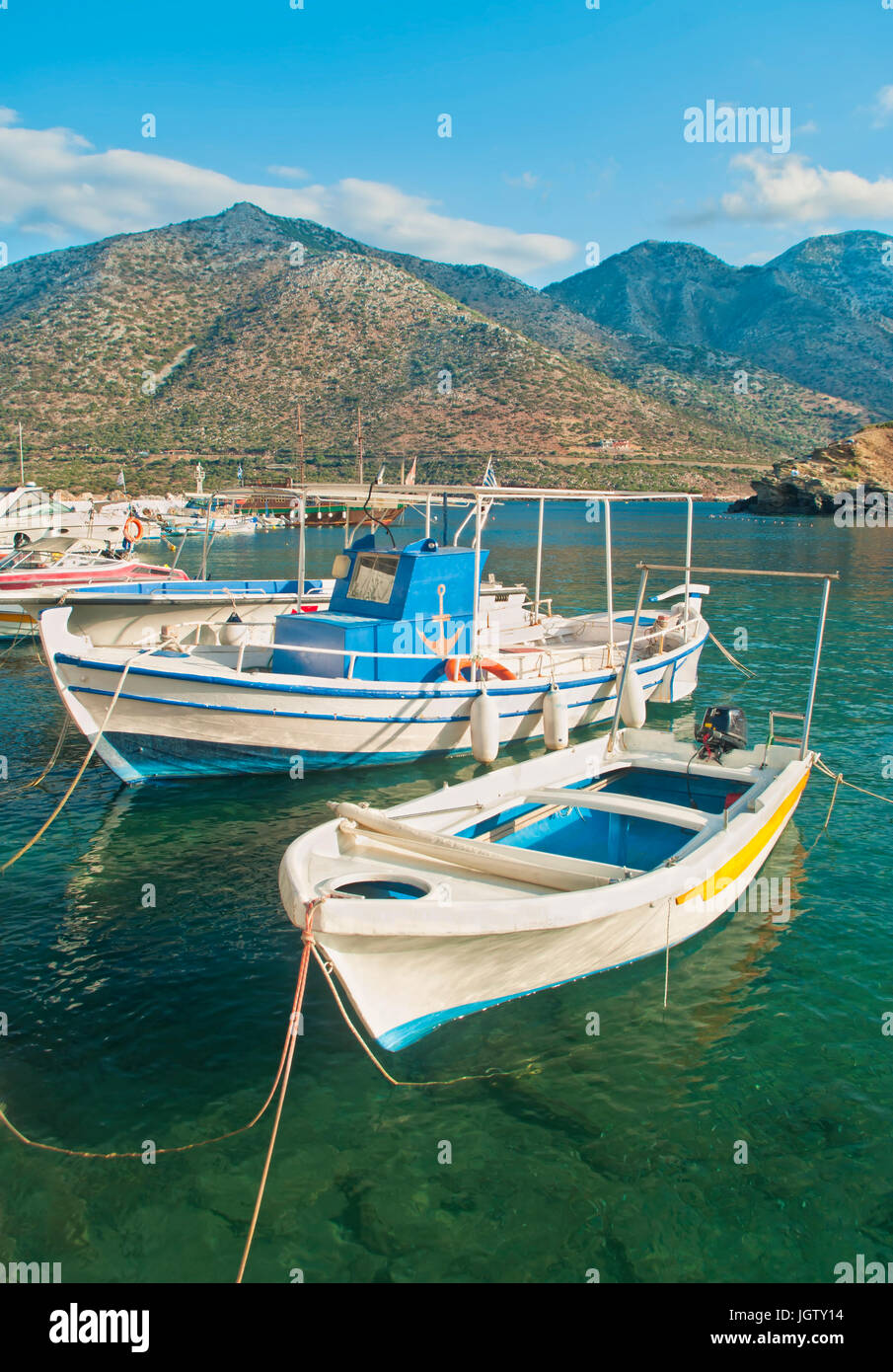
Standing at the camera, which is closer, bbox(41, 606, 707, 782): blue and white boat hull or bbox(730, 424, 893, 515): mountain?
bbox(41, 606, 707, 782): blue and white boat hull

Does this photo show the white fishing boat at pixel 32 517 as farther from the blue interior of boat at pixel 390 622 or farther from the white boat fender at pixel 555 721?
the white boat fender at pixel 555 721

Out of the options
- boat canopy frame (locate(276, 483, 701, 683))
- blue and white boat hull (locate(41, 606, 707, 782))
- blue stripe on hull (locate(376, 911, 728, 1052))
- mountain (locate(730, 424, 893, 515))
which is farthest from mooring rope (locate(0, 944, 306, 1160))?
mountain (locate(730, 424, 893, 515))

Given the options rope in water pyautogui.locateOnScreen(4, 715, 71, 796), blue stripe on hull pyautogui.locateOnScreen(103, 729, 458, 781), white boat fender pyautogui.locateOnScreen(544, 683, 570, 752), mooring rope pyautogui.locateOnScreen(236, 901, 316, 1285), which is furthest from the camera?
white boat fender pyautogui.locateOnScreen(544, 683, 570, 752)

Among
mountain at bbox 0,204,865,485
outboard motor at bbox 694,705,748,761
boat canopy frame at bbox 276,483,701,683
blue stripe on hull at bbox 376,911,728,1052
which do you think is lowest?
blue stripe on hull at bbox 376,911,728,1052

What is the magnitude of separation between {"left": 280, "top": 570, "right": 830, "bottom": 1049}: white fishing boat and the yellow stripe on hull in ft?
0.08

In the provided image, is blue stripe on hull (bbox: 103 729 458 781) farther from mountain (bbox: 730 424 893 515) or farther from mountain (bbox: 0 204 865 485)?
mountain (bbox: 0 204 865 485)

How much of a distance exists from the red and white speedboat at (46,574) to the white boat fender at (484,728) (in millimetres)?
13262

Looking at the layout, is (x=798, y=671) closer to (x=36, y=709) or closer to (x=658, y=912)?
(x=658, y=912)

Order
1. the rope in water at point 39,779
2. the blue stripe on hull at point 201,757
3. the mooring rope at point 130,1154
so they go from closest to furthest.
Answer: the mooring rope at point 130,1154 → the blue stripe on hull at point 201,757 → the rope in water at point 39,779

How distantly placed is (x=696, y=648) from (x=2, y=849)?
13.7 metres

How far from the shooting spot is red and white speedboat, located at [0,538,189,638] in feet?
78.6

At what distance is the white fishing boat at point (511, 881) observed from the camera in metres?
6.19

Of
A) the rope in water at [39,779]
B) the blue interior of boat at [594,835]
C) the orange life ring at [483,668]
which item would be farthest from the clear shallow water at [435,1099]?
the orange life ring at [483,668]

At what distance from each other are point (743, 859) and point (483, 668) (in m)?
7.18
